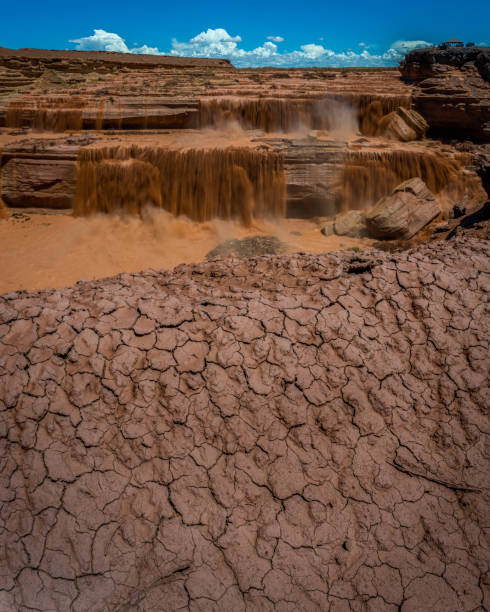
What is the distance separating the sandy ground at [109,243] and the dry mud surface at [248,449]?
12.5 feet

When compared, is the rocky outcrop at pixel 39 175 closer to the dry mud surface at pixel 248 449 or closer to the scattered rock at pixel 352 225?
the scattered rock at pixel 352 225

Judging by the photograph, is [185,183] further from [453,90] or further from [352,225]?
[453,90]

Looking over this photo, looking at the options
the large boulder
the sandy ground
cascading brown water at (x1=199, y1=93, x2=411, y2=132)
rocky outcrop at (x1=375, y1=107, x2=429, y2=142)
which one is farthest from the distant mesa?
the large boulder

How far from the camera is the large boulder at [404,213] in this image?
6.37 m

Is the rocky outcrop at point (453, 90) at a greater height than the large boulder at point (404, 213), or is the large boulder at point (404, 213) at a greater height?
the rocky outcrop at point (453, 90)

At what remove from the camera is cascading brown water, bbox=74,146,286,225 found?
7312 millimetres

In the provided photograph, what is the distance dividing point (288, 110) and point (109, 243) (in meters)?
5.21

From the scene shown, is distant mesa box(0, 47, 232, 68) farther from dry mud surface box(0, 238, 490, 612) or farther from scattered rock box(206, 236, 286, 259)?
dry mud surface box(0, 238, 490, 612)

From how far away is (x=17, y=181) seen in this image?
743 centimetres

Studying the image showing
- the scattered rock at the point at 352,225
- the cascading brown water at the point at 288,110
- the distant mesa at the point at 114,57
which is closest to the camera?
the scattered rock at the point at 352,225

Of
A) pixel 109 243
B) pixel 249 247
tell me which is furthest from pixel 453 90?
pixel 109 243

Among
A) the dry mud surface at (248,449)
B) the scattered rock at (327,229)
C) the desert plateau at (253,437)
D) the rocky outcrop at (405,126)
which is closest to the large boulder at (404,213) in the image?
the scattered rock at (327,229)

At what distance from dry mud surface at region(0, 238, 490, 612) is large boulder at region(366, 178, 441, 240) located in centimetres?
440

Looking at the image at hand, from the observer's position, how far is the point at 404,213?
641 cm
